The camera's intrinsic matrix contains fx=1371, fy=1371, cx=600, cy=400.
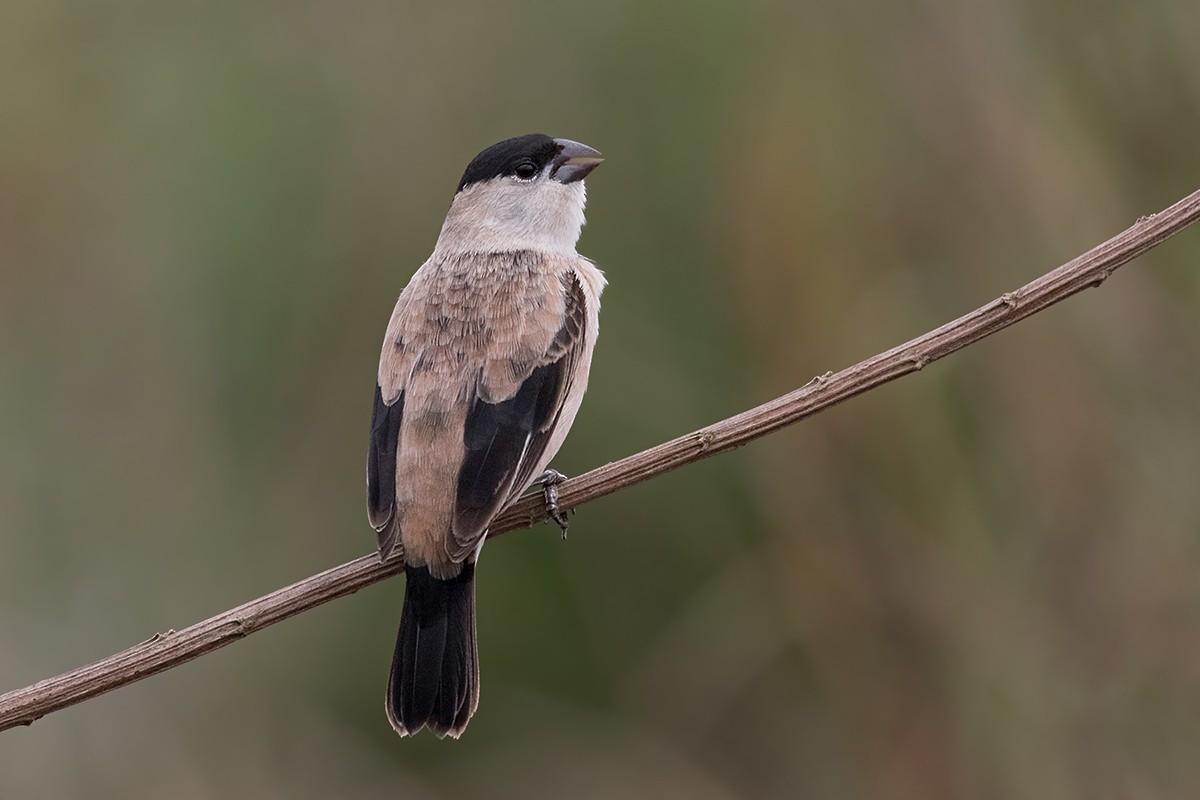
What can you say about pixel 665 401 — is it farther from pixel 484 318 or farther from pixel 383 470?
pixel 383 470

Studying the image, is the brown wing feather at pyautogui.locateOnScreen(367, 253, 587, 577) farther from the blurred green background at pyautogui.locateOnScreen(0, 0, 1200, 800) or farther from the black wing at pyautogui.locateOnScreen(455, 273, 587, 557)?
the blurred green background at pyautogui.locateOnScreen(0, 0, 1200, 800)

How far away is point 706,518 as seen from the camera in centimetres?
601

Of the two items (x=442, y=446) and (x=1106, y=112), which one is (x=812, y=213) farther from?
(x=442, y=446)

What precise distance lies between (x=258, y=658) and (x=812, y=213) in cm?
308

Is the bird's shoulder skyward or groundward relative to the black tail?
skyward

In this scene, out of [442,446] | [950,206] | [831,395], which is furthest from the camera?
[950,206]

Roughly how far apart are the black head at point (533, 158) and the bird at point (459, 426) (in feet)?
1.35

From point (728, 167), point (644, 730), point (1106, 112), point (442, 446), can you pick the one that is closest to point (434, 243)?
point (728, 167)

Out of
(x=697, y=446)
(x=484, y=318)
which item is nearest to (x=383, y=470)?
(x=484, y=318)

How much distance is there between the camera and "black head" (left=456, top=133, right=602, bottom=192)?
5430 mm

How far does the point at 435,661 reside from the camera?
450 centimetres

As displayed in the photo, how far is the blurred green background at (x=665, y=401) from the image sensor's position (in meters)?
5.46

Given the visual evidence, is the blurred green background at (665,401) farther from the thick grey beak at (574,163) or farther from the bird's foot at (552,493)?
the bird's foot at (552,493)

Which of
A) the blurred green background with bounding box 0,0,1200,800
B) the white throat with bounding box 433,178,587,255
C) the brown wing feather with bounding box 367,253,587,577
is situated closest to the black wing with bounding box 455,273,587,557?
the brown wing feather with bounding box 367,253,587,577
